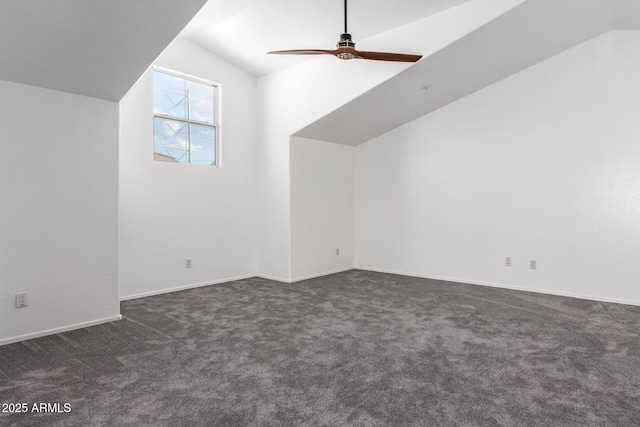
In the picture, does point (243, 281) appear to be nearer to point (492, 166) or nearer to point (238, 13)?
point (238, 13)

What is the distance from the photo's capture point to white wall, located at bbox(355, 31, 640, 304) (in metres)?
4.20

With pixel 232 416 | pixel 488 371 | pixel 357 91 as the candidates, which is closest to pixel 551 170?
pixel 357 91

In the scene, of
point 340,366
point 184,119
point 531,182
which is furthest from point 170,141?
point 531,182

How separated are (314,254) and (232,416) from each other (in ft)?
13.0

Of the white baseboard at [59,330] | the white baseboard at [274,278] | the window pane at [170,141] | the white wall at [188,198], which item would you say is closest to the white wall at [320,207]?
the white baseboard at [274,278]

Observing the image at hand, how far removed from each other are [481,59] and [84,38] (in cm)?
396

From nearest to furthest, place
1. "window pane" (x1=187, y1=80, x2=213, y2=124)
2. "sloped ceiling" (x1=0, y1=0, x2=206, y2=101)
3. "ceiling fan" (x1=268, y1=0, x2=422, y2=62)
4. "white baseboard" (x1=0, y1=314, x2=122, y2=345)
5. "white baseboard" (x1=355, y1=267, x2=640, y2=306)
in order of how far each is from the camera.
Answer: "sloped ceiling" (x1=0, y1=0, x2=206, y2=101), "white baseboard" (x1=0, y1=314, x2=122, y2=345), "ceiling fan" (x1=268, y1=0, x2=422, y2=62), "white baseboard" (x1=355, y1=267, x2=640, y2=306), "window pane" (x1=187, y1=80, x2=213, y2=124)

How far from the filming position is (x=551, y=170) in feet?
15.2

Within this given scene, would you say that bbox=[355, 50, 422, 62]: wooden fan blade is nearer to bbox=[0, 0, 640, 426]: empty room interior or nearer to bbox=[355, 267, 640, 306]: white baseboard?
bbox=[0, 0, 640, 426]: empty room interior

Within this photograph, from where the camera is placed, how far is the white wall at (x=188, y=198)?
4.49m

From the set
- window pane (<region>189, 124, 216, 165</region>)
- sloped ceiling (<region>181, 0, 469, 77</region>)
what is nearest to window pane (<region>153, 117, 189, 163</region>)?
window pane (<region>189, 124, 216, 165</region>)

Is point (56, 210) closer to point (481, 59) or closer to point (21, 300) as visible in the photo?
point (21, 300)

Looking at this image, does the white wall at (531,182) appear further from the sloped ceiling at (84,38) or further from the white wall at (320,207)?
the sloped ceiling at (84,38)

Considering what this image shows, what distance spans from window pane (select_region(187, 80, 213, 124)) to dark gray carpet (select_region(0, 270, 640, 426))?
2676 mm
